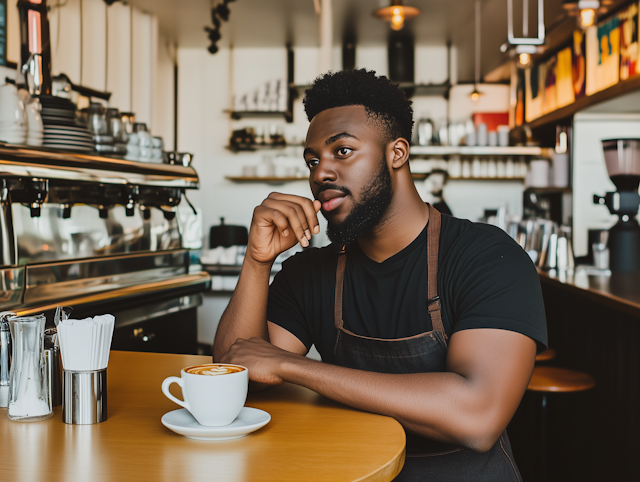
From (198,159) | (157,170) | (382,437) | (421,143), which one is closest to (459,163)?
(421,143)

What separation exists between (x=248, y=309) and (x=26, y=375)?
48 centimetres

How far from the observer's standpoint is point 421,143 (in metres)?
5.20

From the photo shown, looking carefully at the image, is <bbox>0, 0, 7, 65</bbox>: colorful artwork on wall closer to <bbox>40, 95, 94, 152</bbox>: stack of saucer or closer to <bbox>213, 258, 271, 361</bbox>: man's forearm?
<bbox>40, 95, 94, 152</bbox>: stack of saucer

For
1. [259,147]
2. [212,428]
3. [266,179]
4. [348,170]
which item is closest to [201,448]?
[212,428]

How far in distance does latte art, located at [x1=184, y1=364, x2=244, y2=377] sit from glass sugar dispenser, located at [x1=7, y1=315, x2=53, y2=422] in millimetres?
230

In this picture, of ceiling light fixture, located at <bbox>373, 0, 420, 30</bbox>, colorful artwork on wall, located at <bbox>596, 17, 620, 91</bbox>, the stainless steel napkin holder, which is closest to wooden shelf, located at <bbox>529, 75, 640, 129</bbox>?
colorful artwork on wall, located at <bbox>596, 17, 620, 91</bbox>

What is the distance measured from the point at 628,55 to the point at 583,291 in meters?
1.92

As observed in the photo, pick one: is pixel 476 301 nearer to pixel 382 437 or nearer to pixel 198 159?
pixel 382 437

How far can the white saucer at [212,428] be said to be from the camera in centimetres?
82

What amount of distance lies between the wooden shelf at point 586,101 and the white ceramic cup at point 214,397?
3.24 meters

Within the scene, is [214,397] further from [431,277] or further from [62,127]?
[62,127]

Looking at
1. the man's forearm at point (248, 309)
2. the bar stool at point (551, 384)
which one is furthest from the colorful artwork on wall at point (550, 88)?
the man's forearm at point (248, 309)

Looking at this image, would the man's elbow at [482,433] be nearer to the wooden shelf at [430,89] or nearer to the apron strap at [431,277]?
the apron strap at [431,277]

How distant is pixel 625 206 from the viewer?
10.2 ft
